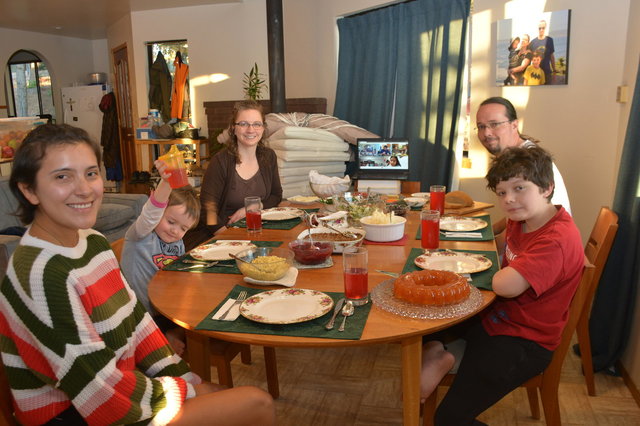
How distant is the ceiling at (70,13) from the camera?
246 inches

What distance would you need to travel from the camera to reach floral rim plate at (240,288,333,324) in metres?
1.38

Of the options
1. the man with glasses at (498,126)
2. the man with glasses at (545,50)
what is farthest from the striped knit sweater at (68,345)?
the man with glasses at (545,50)

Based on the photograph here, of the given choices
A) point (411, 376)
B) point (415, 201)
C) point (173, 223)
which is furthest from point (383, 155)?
A: point (411, 376)

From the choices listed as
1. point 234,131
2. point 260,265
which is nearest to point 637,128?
point 260,265

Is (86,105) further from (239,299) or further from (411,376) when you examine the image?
(411,376)

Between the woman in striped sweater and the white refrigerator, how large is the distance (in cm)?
775

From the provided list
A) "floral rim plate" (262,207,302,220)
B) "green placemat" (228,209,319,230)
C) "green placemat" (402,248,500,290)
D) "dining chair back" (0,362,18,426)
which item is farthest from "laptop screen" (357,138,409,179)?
"dining chair back" (0,362,18,426)

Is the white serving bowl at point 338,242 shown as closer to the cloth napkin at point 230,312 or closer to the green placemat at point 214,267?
the green placemat at point 214,267

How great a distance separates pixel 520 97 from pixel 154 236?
8.53 ft

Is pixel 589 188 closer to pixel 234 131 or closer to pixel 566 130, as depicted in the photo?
pixel 566 130

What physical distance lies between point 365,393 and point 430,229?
926mm

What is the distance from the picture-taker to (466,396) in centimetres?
162

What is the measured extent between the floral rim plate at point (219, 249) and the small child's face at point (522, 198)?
0.96 m

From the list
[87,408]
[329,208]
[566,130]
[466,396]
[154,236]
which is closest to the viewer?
[87,408]
